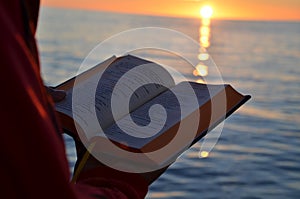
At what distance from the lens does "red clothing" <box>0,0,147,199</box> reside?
0.64 metres

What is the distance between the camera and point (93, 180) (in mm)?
958

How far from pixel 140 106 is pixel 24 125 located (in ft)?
2.52

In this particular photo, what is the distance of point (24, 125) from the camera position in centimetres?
65

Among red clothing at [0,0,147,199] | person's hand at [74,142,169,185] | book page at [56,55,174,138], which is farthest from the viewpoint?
book page at [56,55,174,138]

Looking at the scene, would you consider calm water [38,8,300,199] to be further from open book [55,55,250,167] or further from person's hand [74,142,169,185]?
person's hand [74,142,169,185]

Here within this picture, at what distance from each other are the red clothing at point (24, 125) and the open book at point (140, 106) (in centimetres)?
40

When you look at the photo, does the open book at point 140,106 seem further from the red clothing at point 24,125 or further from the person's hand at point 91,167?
the red clothing at point 24,125

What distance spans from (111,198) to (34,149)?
0.26m

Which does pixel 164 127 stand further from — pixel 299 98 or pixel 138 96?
pixel 299 98

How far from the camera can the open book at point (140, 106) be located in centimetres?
118

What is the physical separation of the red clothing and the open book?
401 millimetres

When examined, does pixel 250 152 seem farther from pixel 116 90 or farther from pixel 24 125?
pixel 24 125

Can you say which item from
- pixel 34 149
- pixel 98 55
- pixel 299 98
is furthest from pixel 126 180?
pixel 98 55

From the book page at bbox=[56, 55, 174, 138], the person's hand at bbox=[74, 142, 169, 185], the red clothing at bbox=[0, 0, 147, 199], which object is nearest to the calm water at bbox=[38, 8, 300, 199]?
the book page at bbox=[56, 55, 174, 138]
